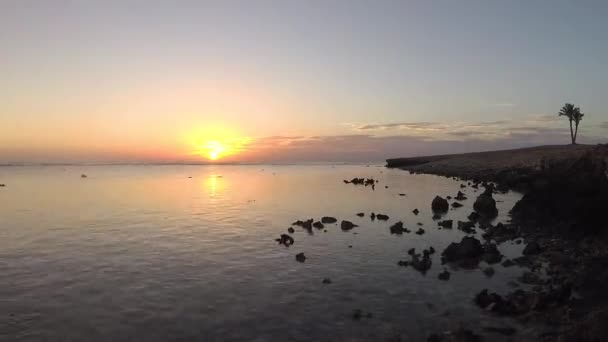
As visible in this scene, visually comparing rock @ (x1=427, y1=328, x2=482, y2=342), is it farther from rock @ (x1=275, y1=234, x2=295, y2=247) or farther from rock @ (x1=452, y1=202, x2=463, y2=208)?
rock @ (x1=452, y1=202, x2=463, y2=208)

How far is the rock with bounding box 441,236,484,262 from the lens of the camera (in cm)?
2489

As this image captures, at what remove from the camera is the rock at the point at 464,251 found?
24891 millimetres

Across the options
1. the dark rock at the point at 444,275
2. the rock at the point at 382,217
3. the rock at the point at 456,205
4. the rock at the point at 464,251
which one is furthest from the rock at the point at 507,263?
the rock at the point at 456,205

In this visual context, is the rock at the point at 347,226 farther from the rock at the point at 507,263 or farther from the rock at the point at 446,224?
the rock at the point at 507,263

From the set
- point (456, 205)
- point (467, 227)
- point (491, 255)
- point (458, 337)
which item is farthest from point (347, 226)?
point (458, 337)

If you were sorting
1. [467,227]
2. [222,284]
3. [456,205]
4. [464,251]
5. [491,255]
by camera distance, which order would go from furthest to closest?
[456,205]
[467,227]
[464,251]
[491,255]
[222,284]

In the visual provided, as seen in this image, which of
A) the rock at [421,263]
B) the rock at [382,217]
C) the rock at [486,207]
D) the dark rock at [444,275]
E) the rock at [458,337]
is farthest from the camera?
the rock at [486,207]

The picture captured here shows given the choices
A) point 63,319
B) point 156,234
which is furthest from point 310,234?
point 63,319

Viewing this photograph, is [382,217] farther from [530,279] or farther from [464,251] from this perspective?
[530,279]

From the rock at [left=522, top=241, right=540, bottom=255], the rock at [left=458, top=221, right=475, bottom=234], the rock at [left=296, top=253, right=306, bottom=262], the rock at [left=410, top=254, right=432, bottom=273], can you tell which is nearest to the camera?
the rock at [left=410, top=254, right=432, bottom=273]

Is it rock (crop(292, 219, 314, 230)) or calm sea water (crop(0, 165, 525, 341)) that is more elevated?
rock (crop(292, 219, 314, 230))

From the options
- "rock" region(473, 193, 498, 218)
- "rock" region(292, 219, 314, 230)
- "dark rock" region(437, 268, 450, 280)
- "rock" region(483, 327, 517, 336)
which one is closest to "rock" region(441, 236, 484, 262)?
"dark rock" region(437, 268, 450, 280)

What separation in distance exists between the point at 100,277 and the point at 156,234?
13.0m

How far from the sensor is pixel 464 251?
987 inches
